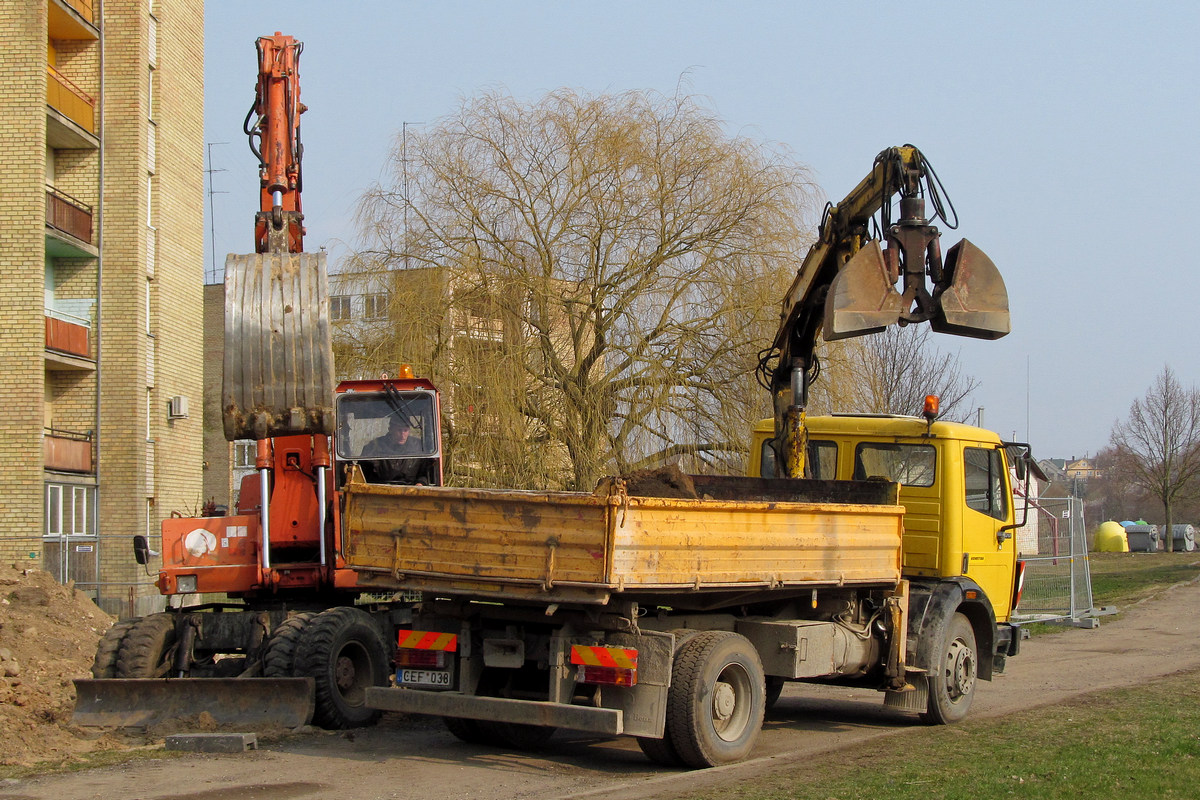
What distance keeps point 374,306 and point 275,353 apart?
34.7 ft

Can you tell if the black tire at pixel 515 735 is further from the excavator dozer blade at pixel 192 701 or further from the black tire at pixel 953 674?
the black tire at pixel 953 674

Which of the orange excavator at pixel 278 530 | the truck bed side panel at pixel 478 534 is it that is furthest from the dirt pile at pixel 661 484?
the orange excavator at pixel 278 530

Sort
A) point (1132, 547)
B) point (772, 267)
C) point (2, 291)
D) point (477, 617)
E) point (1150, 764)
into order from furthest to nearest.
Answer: point (1132, 547) < point (2, 291) < point (772, 267) < point (477, 617) < point (1150, 764)

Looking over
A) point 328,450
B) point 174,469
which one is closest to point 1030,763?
point 328,450

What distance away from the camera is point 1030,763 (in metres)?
7.87

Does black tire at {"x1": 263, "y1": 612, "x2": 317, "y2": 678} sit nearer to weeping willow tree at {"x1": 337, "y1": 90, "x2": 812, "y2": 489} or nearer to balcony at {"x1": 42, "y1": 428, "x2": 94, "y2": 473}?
weeping willow tree at {"x1": 337, "y1": 90, "x2": 812, "y2": 489}

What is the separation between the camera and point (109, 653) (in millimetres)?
10242

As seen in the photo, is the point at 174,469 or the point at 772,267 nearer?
the point at 772,267

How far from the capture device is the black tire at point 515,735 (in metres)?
9.27

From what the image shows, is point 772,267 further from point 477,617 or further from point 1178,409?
point 1178,409

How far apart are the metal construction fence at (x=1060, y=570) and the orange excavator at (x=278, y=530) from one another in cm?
1162

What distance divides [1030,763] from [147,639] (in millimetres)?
7261

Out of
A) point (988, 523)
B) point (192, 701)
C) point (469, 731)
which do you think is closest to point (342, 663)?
point (192, 701)

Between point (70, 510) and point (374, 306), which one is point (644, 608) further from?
point (70, 510)
